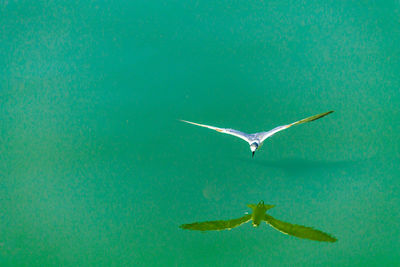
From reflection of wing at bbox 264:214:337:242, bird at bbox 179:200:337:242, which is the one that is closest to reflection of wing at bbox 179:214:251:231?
bird at bbox 179:200:337:242

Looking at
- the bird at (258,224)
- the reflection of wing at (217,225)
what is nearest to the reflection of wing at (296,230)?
the bird at (258,224)

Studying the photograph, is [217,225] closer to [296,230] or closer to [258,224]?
[258,224]

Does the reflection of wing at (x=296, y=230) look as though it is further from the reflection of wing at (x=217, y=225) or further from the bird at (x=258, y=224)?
the reflection of wing at (x=217, y=225)

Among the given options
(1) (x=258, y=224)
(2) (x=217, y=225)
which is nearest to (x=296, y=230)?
(1) (x=258, y=224)

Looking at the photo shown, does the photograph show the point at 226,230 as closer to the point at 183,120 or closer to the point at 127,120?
the point at 183,120

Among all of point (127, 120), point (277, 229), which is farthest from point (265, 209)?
point (127, 120)
